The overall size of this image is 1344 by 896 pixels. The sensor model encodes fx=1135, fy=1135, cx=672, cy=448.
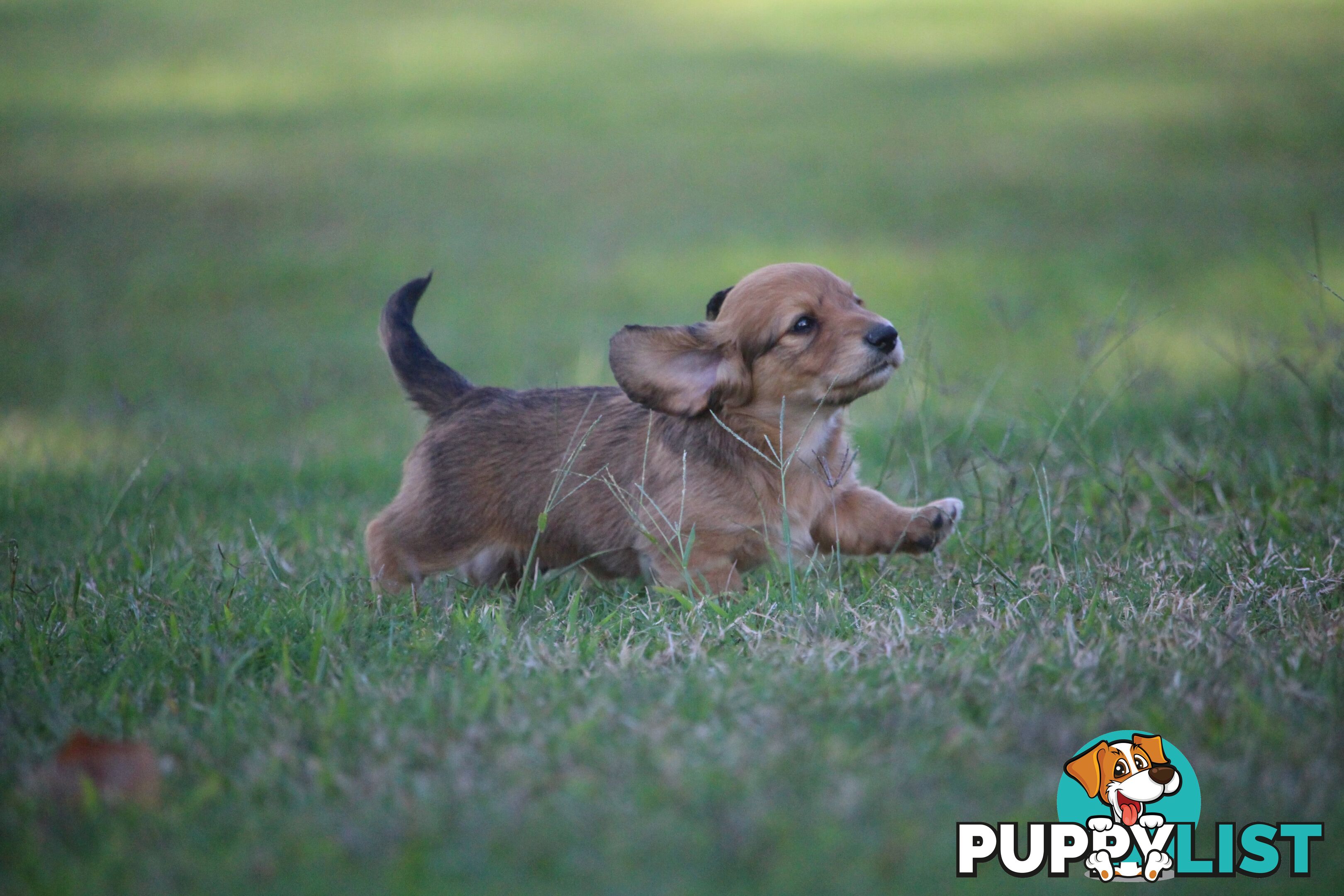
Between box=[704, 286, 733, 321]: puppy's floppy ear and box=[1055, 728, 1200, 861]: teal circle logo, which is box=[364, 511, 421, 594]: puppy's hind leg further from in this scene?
box=[1055, 728, 1200, 861]: teal circle logo

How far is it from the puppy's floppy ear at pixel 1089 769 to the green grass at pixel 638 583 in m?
0.06

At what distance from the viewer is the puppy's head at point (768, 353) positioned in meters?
3.55

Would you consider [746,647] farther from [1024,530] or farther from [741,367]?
[1024,530]

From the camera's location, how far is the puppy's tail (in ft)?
13.8

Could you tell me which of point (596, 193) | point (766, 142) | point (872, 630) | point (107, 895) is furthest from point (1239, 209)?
point (107, 895)

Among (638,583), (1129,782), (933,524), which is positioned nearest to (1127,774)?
(1129,782)

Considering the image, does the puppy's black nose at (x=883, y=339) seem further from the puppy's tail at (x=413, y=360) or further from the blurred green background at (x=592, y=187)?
the puppy's tail at (x=413, y=360)

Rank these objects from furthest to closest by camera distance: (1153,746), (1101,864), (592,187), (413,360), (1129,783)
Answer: (592,187)
(413,360)
(1153,746)
(1129,783)
(1101,864)

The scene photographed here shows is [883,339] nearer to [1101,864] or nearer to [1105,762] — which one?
[1105,762]

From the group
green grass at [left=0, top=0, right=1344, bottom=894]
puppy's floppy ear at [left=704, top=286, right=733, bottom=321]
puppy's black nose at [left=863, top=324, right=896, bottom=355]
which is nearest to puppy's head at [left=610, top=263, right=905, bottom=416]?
puppy's black nose at [left=863, top=324, right=896, bottom=355]

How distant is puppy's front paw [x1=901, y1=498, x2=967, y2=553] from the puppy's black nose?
56cm

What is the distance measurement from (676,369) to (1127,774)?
1.92 meters

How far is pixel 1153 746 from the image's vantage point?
2.23 metres

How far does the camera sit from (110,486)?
16.1 feet
